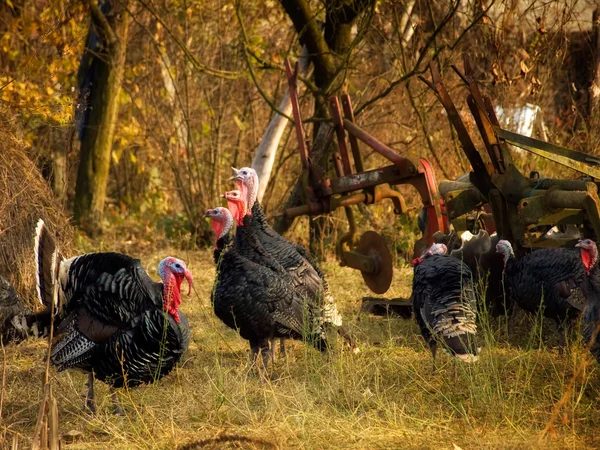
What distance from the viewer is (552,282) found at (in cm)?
588

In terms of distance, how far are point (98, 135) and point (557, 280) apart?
22.9ft

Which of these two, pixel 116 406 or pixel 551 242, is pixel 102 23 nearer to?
pixel 551 242

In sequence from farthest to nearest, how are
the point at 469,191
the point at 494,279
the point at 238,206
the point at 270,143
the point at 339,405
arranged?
1. the point at 270,143
2. the point at 469,191
3. the point at 494,279
4. the point at 238,206
5. the point at 339,405

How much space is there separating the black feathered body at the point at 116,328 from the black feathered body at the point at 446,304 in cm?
146

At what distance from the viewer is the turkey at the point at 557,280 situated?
19.1 ft

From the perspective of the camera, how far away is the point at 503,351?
588cm

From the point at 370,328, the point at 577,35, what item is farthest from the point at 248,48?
the point at 577,35

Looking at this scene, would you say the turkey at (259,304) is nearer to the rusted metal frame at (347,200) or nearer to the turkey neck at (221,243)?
the turkey neck at (221,243)

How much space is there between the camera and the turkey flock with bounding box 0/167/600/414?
193 inches

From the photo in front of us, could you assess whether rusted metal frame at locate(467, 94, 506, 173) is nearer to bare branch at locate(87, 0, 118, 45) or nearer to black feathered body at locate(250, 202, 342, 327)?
black feathered body at locate(250, 202, 342, 327)

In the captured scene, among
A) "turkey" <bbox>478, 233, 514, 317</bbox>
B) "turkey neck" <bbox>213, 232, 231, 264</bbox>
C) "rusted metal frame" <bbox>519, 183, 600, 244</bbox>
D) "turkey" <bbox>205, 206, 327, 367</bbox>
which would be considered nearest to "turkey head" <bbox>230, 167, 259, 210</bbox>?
"turkey neck" <bbox>213, 232, 231, 264</bbox>

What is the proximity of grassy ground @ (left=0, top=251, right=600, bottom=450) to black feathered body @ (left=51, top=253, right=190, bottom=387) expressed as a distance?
0.20 m

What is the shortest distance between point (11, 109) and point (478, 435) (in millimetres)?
4949

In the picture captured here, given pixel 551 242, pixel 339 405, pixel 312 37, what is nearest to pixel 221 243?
pixel 339 405
